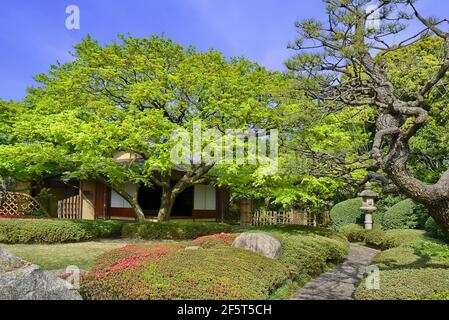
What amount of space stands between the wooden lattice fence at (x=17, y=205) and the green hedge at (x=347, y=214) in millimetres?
14489

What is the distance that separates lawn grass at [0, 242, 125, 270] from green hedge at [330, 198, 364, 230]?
1152 centimetres

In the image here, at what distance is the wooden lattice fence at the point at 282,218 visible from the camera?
19875mm

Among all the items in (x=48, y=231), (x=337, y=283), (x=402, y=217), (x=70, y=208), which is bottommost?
(x=337, y=283)

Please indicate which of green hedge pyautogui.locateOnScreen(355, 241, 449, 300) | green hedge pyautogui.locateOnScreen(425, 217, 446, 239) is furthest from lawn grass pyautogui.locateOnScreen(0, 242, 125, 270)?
green hedge pyautogui.locateOnScreen(425, 217, 446, 239)

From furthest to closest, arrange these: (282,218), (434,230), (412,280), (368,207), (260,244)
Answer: (282,218) < (368,207) < (434,230) < (260,244) < (412,280)

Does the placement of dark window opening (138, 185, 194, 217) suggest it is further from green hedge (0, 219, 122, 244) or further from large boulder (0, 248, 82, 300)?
large boulder (0, 248, 82, 300)

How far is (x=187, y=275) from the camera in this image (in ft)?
19.9

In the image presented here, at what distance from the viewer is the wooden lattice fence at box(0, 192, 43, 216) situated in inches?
690

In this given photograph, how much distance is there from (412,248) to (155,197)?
16.0 meters

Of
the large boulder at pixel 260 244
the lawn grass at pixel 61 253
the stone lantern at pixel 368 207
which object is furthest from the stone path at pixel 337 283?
the stone lantern at pixel 368 207

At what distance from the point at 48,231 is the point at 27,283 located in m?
8.66

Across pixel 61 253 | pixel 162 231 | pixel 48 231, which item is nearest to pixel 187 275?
pixel 61 253

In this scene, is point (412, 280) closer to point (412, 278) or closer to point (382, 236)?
point (412, 278)

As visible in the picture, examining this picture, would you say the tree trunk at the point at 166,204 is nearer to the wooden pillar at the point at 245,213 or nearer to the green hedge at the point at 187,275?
the wooden pillar at the point at 245,213
